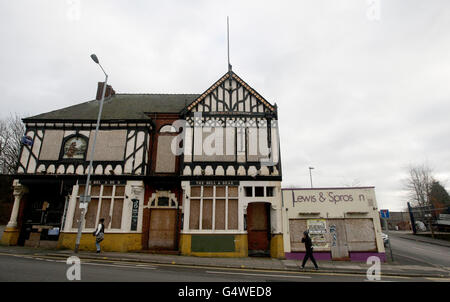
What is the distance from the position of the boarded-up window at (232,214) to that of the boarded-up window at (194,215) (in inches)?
80.9

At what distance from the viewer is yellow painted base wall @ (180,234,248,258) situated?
45.4 feet

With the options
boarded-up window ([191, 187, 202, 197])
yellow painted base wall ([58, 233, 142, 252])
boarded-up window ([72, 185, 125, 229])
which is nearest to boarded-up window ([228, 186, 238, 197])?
boarded-up window ([191, 187, 202, 197])

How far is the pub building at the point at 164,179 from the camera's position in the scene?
14.6 metres

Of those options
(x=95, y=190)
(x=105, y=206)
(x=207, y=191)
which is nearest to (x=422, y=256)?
(x=207, y=191)

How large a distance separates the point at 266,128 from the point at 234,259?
29.2 feet

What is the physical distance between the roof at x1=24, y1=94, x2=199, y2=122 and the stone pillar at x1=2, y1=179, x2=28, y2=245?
4998 mm

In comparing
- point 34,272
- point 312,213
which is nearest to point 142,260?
point 34,272

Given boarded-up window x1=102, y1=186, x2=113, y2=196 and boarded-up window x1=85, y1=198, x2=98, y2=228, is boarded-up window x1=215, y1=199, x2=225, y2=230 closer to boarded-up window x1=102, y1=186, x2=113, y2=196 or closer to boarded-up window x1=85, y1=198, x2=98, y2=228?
boarded-up window x1=102, y1=186, x2=113, y2=196

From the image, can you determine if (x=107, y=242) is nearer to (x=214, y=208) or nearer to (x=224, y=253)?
(x=214, y=208)

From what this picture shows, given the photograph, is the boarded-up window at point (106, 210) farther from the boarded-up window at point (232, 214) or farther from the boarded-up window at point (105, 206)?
the boarded-up window at point (232, 214)

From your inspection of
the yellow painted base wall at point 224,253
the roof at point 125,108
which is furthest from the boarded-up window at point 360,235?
the roof at point 125,108

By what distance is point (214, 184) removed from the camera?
15.2 m

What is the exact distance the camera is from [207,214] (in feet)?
48.5

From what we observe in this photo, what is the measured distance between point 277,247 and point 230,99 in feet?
35.1
